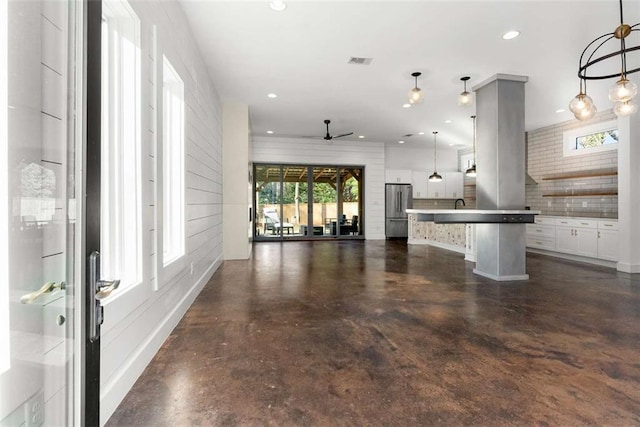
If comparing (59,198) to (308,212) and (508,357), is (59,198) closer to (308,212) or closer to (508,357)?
(508,357)

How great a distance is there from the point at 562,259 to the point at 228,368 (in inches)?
284

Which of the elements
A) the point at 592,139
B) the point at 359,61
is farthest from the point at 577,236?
the point at 359,61

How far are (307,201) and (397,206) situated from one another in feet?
9.67

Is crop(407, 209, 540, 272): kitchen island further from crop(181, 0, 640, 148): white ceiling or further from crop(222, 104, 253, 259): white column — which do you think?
crop(222, 104, 253, 259): white column

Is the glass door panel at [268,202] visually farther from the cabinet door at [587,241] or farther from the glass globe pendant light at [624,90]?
the glass globe pendant light at [624,90]

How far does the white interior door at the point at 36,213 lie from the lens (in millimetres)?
797

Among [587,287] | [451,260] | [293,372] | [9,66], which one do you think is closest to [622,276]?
[587,287]

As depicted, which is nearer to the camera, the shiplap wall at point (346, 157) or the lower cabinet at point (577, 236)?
the lower cabinet at point (577, 236)

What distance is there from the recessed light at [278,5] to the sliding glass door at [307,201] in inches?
261

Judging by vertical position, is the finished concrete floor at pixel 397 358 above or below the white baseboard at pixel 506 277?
below

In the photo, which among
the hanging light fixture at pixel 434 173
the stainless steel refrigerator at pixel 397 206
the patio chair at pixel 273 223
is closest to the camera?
the hanging light fixture at pixel 434 173

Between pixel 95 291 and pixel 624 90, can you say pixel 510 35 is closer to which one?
pixel 624 90

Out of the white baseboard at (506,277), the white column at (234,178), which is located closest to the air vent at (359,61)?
the white column at (234,178)

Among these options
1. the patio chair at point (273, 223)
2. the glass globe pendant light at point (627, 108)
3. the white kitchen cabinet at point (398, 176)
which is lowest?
the patio chair at point (273, 223)
